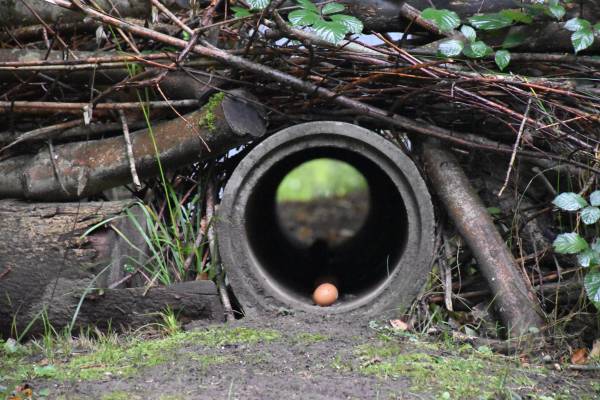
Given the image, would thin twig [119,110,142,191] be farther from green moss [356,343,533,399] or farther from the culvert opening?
the culvert opening

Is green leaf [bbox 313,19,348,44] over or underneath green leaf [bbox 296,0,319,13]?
underneath

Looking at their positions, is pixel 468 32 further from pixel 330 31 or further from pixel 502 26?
pixel 330 31

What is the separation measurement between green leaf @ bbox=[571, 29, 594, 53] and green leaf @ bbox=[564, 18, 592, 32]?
0.02m

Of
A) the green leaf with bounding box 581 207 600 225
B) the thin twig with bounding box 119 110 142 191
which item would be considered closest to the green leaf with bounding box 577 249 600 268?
the green leaf with bounding box 581 207 600 225

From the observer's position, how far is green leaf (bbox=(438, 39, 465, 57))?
3.64m

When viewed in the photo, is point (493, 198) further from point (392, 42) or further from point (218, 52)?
point (218, 52)

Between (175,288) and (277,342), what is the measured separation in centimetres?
62

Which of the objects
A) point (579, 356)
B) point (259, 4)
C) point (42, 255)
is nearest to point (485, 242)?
point (579, 356)

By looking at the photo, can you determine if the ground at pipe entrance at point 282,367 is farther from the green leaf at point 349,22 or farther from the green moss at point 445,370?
the green leaf at point 349,22

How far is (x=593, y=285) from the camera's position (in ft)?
11.1

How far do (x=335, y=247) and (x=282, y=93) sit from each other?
2.60m

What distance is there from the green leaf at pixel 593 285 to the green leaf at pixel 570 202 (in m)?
0.29

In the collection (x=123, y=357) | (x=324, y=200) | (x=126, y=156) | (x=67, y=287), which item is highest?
(x=126, y=156)

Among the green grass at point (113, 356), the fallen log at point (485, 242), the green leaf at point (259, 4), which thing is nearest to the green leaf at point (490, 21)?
the fallen log at point (485, 242)
